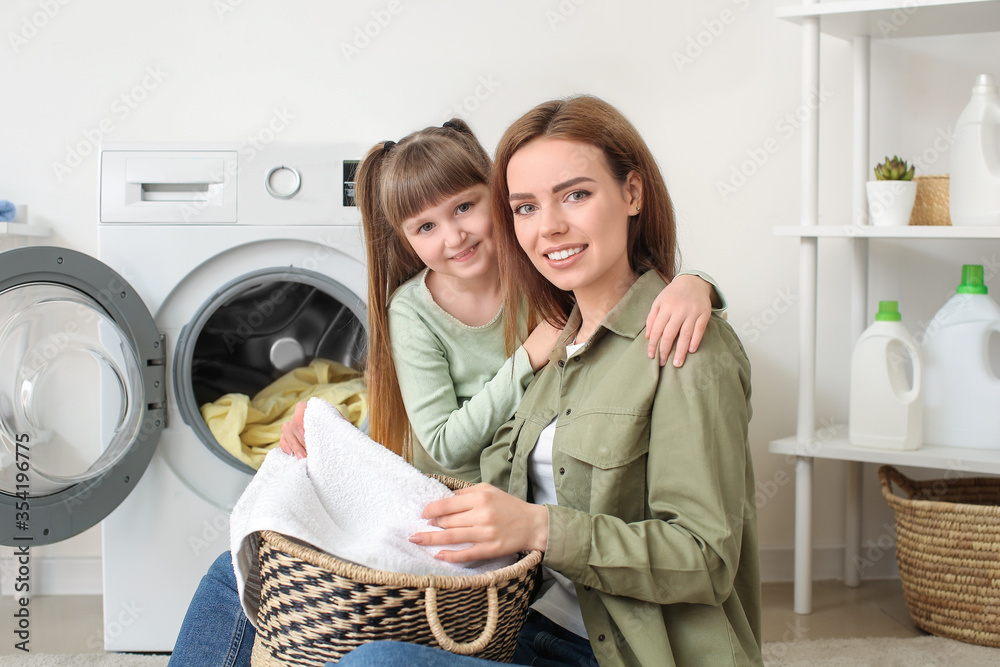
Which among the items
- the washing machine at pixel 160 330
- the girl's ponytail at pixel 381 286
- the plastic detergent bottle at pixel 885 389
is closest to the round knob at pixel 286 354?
the washing machine at pixel 160 330

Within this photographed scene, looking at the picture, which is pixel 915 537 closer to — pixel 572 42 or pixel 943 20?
pixel 943 20

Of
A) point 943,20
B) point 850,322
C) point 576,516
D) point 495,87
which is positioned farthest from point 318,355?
point 943,20

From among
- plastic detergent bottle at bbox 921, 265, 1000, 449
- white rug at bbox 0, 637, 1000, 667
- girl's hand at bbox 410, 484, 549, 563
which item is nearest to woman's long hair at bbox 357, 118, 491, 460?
girl's hand at bbox 410, 484, 549, 563

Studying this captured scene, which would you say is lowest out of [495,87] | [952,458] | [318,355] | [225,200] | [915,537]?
[915,537]

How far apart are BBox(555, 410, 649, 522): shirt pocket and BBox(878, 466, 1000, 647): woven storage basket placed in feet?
3.52

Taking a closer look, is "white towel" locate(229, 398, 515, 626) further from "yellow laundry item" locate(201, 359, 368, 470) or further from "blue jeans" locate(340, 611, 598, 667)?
"yellow laundry item" locate(201, 359, 368, 470)

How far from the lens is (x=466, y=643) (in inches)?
27.5

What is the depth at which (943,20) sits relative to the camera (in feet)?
5.75

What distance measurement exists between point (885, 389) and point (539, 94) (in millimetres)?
1068

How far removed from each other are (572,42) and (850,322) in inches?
39.1

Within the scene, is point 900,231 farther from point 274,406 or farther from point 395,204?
point 274,406

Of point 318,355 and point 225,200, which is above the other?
point 225,200

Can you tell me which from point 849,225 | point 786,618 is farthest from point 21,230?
point 786,618

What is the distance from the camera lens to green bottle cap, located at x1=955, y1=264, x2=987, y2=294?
5.74 ft
